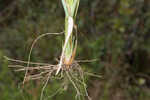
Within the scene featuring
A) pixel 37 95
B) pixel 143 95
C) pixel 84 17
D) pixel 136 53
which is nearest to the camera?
pixel 37 95

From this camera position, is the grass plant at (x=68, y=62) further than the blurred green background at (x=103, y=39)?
No

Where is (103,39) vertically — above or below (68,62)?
above

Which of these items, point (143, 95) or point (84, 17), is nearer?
point (143, 95)

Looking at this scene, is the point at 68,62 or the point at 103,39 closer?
the point at 68,62

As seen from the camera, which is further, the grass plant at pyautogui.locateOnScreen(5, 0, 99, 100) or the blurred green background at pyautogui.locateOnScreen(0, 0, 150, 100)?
the blurred green background at pyautogui.locateOnScreen(0, 0, 150, 100)

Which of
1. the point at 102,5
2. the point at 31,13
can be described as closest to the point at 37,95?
the point at 31,13

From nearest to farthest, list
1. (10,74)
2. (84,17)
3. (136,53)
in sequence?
(10,74)
(136,53)
(84,17)

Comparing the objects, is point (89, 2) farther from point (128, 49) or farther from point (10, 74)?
point (10, 74)

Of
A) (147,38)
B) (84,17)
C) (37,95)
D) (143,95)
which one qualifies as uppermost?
(84,17)
